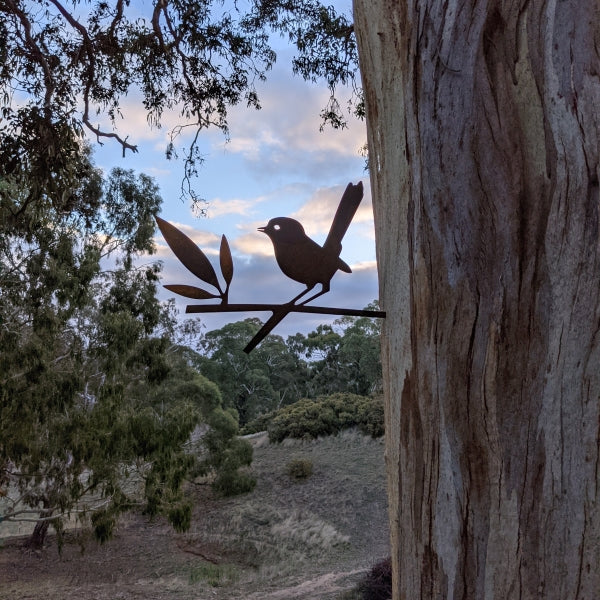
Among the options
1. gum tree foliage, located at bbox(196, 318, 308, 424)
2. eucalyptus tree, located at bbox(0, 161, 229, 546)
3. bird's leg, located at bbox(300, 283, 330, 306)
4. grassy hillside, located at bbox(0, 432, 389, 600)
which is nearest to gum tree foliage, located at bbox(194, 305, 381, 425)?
gum tree foliage, located at bbox(196, 318, 308, 424)

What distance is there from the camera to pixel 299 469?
1102 cm

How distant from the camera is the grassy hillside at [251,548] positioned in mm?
7918

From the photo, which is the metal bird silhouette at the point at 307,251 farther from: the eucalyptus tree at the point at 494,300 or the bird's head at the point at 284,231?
the eucalyptus tree at the point at 494,300

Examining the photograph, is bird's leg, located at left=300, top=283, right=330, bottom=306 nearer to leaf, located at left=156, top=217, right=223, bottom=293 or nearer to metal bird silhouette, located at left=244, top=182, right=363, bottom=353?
metal bird silhouette, located at left=244, top=182, right=363, bottom=353

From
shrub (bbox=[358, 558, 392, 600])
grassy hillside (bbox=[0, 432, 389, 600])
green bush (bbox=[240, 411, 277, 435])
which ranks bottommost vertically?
grassy hillside (bbox=[0, 432, 389, 600])

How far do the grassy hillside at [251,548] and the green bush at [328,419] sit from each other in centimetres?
47

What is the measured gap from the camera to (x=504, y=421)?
1249 millimetres

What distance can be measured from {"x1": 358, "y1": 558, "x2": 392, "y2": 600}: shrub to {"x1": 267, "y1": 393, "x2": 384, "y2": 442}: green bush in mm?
5345

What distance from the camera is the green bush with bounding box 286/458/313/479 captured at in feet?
36.0

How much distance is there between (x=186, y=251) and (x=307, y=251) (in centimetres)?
29

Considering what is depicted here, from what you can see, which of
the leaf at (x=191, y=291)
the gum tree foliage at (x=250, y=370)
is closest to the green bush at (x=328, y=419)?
the gum tree foliage at (x=250, y=370)

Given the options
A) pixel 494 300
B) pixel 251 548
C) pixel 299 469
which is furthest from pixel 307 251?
pixel 299 469

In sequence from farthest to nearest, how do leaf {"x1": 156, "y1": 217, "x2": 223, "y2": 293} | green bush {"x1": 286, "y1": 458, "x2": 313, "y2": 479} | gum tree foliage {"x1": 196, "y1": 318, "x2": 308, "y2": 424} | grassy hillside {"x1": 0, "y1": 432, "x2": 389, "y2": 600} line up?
gum tree foliage {"x1": 196, "y1": 318, "x2": 308, "y2": 424}, green bush {"x1": 286, "y1": 458, "x2": 313, "y2": 479}, grassy hillside {"x1": 0, "y1": 432, "x2": 389, "y2": 600}, leaf {"x1": 156, "y1": 217, "x2": 223, "y2": 293}

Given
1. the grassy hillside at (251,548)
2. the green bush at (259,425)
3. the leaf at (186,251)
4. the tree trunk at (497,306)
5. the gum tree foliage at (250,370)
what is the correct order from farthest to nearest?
1. the gum tree foliage at (250,370)
2. the green bush at (259,425)
3. the grassy hillside at (251,548)
4. the leaf at (186,251)
5. the tree trunk at (497,306)
